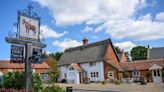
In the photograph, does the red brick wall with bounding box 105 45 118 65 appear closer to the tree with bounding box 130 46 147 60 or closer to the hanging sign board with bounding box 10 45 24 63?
the hanging sign board with bounding box 10 45 24 63

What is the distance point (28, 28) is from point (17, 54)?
1.54 m


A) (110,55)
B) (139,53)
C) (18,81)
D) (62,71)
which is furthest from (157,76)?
(139,53)

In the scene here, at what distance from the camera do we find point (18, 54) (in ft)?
37.4

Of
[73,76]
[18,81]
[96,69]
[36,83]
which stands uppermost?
[96,69]

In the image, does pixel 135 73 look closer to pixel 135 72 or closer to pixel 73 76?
pixel 135 72

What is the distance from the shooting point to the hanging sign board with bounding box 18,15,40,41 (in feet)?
38.3

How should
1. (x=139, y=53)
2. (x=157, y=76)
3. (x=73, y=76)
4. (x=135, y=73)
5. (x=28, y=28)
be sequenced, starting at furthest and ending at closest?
(x=139, y=53), (x=73, y=76), (x=135, y=73), (x=157, y=76), (x=28, y=28)

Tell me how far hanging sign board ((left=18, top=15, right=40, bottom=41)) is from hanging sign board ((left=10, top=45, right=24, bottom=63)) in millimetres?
593

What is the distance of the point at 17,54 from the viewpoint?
37.3ft

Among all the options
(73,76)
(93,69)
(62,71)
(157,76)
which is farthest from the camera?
(62,71)

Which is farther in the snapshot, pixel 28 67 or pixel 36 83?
pixel 36 83

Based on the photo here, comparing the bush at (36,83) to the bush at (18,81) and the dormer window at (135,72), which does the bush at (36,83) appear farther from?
the dormer window at (135,72)

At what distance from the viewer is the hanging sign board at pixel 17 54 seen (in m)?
11.2

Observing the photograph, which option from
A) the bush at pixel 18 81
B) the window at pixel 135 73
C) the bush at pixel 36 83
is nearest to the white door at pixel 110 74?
the window at pixel 135 73
